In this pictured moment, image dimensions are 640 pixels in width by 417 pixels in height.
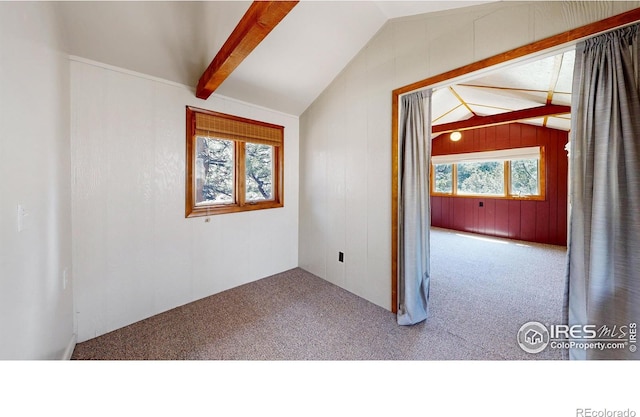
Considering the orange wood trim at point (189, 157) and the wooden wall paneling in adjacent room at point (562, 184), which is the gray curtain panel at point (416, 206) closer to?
the orange wood trim at point (189, 157)

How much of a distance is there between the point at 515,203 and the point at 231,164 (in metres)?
5.85

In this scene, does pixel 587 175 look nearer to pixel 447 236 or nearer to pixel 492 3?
pixel 492 3

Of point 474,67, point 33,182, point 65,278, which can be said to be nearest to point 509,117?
point 474,67

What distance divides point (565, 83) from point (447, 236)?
3571 millimetres

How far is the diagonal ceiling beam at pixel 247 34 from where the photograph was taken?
118cm

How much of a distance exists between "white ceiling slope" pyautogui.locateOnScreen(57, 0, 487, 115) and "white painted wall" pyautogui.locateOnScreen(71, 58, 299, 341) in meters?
0.17

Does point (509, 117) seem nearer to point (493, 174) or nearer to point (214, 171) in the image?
point (493, 174)

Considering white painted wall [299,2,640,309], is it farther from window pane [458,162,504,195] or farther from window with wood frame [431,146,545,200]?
window pane [458,162,504,195]

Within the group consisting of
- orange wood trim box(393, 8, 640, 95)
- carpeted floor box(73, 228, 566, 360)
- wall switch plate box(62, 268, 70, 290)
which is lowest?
carpeted floor box(73, 228, 566, 360)

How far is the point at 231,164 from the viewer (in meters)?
2.69

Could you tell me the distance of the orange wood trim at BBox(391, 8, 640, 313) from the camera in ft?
3.92

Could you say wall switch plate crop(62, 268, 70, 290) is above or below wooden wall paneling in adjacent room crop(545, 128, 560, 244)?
below

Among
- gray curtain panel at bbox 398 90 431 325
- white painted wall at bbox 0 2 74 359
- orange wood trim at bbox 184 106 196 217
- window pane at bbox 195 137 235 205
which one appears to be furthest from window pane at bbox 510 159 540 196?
white painted wall at bbox 0 2 74 359

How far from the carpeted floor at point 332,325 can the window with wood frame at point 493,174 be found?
2.80m
